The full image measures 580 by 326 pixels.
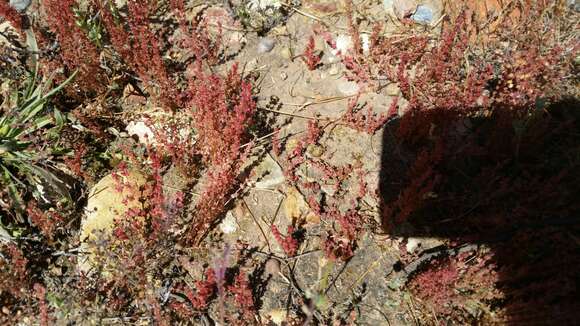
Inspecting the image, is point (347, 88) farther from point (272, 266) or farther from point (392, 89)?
point (272, 266)

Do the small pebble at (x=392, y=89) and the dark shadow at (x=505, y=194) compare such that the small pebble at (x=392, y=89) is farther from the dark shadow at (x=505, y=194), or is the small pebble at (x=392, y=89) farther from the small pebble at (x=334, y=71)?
the small pebble at (x=334, y=71)

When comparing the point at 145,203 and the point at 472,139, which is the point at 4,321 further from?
the point at 472,139

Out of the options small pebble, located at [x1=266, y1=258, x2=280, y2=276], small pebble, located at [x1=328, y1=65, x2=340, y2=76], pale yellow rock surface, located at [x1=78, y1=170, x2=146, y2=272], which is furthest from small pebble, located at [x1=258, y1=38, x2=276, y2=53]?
small pebble, located at [x1=266, y1=258, x2=280, y2=276]

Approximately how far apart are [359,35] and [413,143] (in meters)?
1.38

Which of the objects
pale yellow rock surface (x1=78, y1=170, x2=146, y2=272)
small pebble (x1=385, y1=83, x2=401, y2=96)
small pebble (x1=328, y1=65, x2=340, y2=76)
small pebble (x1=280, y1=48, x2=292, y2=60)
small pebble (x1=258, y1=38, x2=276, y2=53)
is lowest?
pale yellow rock surface (x1=78, y1=170, x2=146, y2=272)

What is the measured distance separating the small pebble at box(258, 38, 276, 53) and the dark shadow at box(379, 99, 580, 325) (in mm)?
1518

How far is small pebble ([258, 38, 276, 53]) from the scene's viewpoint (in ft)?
14.8

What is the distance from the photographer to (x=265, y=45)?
14.8ft

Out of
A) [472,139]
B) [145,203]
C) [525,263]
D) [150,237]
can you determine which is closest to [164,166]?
[145,203]

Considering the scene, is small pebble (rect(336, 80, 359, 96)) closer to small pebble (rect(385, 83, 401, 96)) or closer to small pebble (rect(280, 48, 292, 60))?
small pebble (rect(385, 83, 401, 96))

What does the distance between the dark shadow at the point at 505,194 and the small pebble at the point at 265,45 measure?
1518 mm

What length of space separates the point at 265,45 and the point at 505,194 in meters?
2.74

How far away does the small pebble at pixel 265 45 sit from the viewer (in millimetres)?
4500

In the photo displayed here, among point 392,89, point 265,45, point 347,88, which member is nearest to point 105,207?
point 265,45
